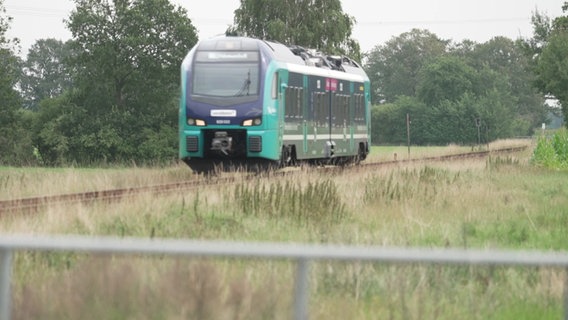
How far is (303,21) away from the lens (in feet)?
222

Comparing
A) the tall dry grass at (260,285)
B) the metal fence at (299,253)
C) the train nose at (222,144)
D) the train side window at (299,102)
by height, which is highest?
the train side window at (299,102)

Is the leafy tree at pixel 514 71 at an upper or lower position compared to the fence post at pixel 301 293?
upper

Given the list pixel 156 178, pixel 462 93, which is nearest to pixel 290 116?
pixel 156 178

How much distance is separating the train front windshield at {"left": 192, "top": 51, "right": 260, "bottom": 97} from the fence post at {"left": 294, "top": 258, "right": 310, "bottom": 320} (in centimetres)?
2235

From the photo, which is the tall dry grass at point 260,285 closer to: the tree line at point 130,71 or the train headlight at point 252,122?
the train headlight at point 252,122

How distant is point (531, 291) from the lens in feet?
20.9

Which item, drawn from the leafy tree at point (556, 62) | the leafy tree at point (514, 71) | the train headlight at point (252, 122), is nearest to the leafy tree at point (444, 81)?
the leafy tree at point (514, 71)

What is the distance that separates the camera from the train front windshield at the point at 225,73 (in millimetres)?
27359

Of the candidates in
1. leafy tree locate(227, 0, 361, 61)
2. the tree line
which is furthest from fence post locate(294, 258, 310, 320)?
leafy tree locate(227, 0, 361, 61)

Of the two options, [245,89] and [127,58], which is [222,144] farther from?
[127,58]

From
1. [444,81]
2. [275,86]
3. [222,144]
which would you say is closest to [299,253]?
[222,144]

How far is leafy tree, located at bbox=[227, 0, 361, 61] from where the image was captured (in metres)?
67.1

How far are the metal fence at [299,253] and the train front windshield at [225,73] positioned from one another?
22.4 metres

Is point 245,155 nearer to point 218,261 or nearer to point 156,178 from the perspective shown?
point 156,178
